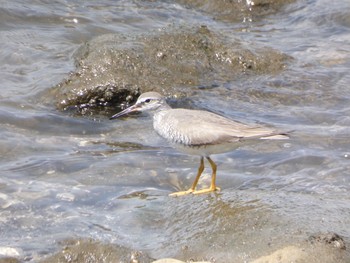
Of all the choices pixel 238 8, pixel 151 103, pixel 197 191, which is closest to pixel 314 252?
pixel 197 191

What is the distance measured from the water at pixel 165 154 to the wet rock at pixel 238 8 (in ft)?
0.54

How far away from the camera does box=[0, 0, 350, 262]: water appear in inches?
209

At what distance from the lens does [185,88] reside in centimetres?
893

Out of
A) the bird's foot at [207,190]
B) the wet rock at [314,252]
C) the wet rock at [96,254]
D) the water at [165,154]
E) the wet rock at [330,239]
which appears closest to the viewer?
the wet rock at [314,252]

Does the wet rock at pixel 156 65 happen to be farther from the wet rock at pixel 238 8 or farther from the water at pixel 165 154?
the wet rock at pixel 238 8

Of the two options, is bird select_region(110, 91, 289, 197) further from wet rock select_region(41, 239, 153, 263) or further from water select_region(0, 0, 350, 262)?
wet rock select_region(41, 239, 153, 263)

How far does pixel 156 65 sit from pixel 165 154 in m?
1.74

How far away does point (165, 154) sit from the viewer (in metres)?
7.53

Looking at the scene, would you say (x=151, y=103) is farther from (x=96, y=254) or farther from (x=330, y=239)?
(x=330, y=239)

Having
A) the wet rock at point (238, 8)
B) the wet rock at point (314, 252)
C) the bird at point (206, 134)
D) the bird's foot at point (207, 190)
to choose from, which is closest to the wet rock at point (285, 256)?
the wet rock at point (314, 252)

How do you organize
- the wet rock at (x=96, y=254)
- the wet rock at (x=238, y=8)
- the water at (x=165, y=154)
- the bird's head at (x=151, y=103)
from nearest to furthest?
the wet rock at (x=96, y=254) < the water at (x=165, y=154) < the bird's head at (x=151, y=103) < the wet rock at (x=238, y=8)

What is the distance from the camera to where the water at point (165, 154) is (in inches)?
209

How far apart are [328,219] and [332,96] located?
4.01 meters

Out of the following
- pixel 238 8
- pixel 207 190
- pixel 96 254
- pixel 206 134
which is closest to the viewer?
pixel 96 254
